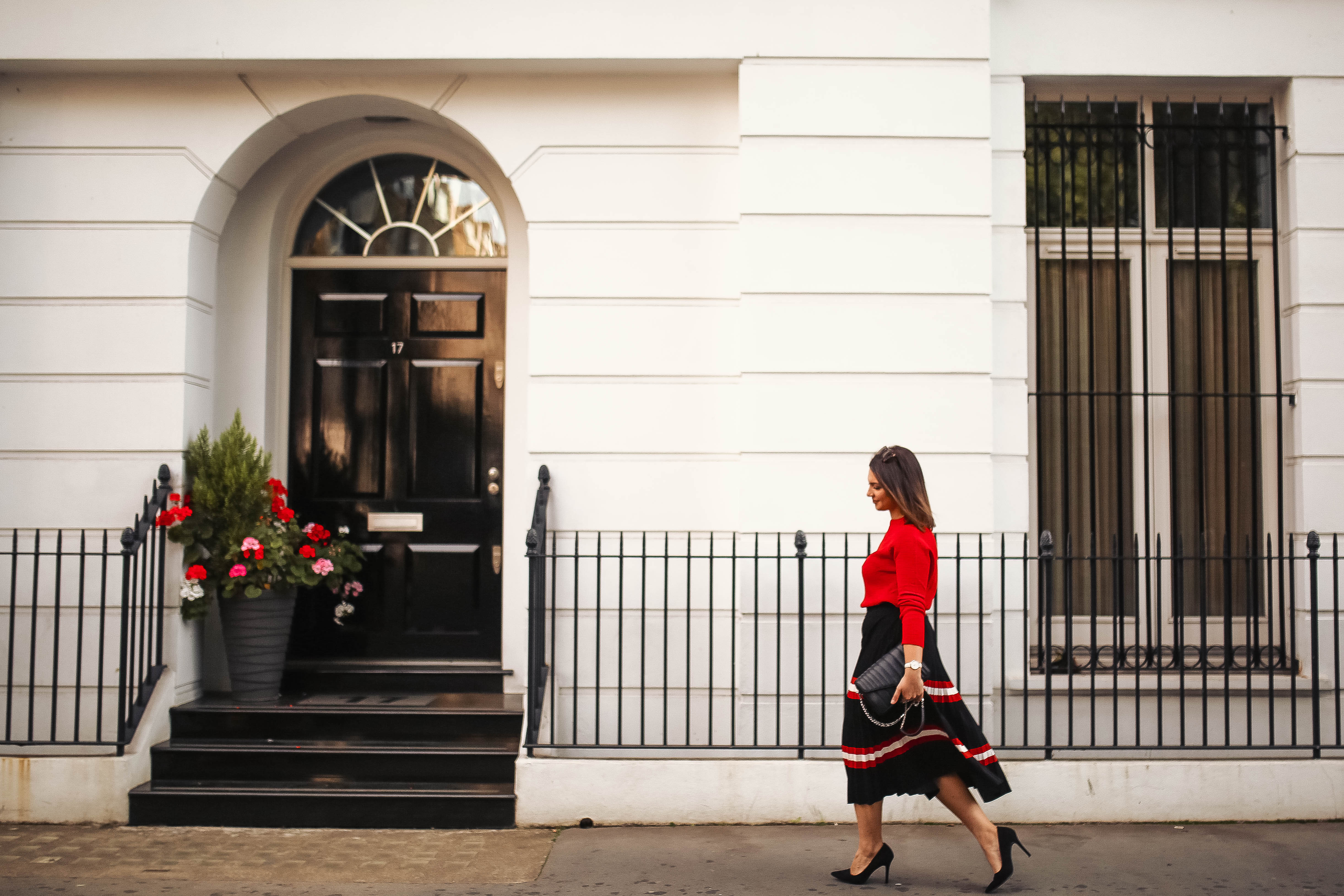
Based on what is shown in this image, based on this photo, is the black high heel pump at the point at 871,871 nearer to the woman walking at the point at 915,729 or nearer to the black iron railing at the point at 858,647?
the woman walking at the point at 915,729

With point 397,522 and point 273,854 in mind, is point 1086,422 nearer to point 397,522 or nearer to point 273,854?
point 397,522

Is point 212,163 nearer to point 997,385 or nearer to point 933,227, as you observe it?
point 933,227

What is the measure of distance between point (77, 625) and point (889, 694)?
4205mm

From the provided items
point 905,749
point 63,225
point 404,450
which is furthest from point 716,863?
point 63,225

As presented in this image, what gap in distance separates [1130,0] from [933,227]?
173 centimetres

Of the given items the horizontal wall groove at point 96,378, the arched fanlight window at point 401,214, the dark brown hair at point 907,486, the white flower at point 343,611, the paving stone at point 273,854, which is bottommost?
the paving stone at point 273,854

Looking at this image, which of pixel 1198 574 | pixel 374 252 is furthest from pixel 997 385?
pixel 374 252

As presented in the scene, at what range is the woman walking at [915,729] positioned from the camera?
375 centimetres

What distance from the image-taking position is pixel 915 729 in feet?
12.4

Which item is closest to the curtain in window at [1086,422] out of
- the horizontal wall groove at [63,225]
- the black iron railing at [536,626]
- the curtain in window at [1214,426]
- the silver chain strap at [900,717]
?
the curtain in window at [1214,426]

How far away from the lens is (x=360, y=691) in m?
5.79

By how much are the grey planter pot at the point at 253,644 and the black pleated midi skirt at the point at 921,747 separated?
124 inches

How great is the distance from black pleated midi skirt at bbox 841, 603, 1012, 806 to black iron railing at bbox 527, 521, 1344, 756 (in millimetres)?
1140

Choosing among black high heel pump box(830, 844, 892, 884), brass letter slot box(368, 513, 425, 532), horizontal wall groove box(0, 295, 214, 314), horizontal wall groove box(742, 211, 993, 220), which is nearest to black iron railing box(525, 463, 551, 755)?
brass letter slot box(368, 513, 425, 532)
